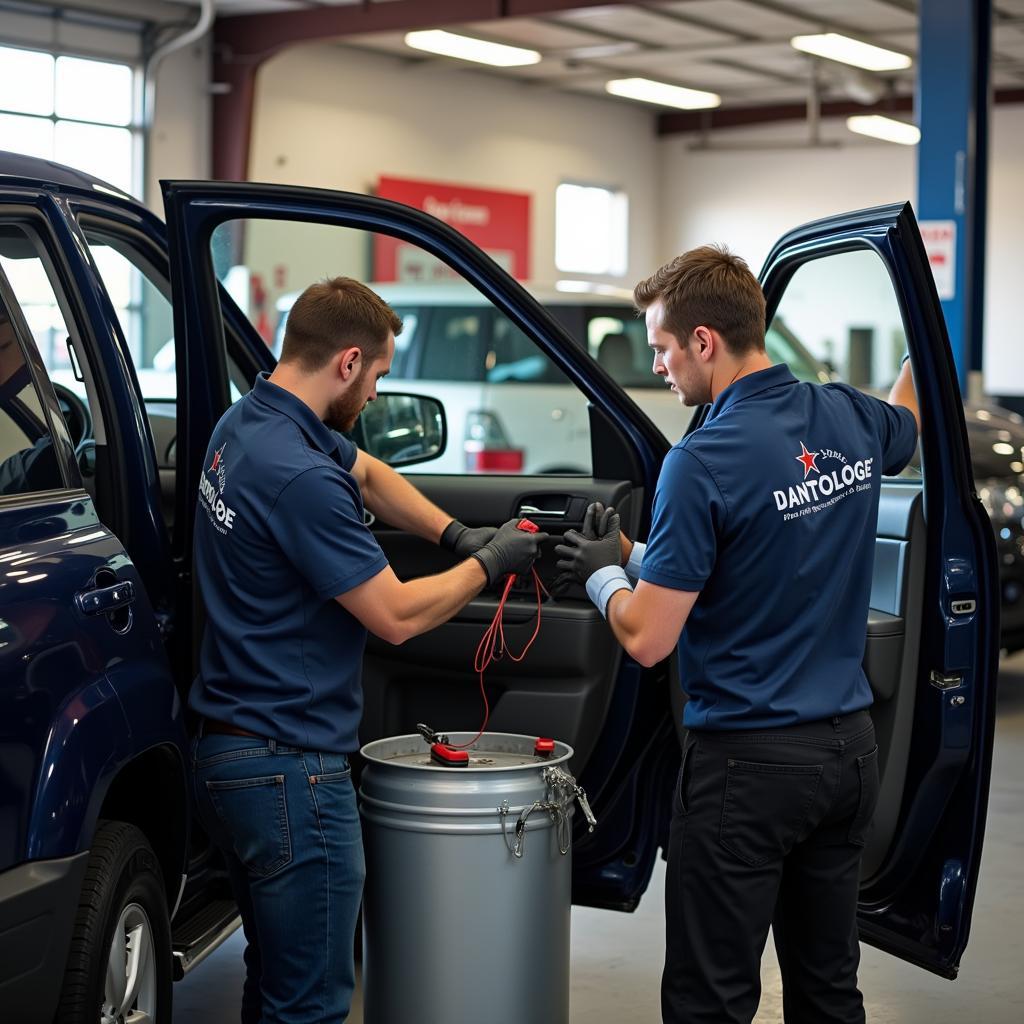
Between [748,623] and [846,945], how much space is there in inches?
25.8

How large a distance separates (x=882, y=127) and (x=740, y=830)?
56.0 feet

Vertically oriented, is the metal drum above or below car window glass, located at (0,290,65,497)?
below

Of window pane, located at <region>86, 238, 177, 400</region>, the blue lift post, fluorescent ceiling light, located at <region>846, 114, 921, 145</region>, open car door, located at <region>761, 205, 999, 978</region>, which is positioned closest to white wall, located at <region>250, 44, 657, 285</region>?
fluorescent ceiling light, located at <region>846, 114, 921, 145</region>

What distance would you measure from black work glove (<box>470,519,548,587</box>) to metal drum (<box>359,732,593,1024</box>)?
1.18 ft

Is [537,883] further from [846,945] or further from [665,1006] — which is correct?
[846,945]

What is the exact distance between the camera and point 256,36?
14.1 m

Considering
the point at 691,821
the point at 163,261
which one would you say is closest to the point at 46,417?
the point at 163,261

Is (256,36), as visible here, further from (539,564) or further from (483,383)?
(539,564)

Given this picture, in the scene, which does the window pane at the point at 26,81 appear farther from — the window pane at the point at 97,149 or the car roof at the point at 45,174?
the car roof at the point at 45,174

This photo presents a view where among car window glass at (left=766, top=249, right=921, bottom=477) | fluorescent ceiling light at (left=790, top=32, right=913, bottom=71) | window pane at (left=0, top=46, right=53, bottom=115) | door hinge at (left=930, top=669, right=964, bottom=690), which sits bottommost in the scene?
door hinge at (left=930, top=669, right=964, bottom=690)

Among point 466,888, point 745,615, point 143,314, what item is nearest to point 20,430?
point 466,888

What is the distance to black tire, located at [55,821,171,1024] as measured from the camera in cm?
244

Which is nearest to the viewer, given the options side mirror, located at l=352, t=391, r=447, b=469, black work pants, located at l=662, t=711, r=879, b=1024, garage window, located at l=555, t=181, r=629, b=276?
black work pants, located at l=662, t=711, r=879, b=1024

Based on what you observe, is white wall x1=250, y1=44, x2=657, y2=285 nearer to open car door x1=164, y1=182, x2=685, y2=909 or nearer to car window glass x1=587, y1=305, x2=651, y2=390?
car window glass x1=587, y1=305, x2=651, y2=390
